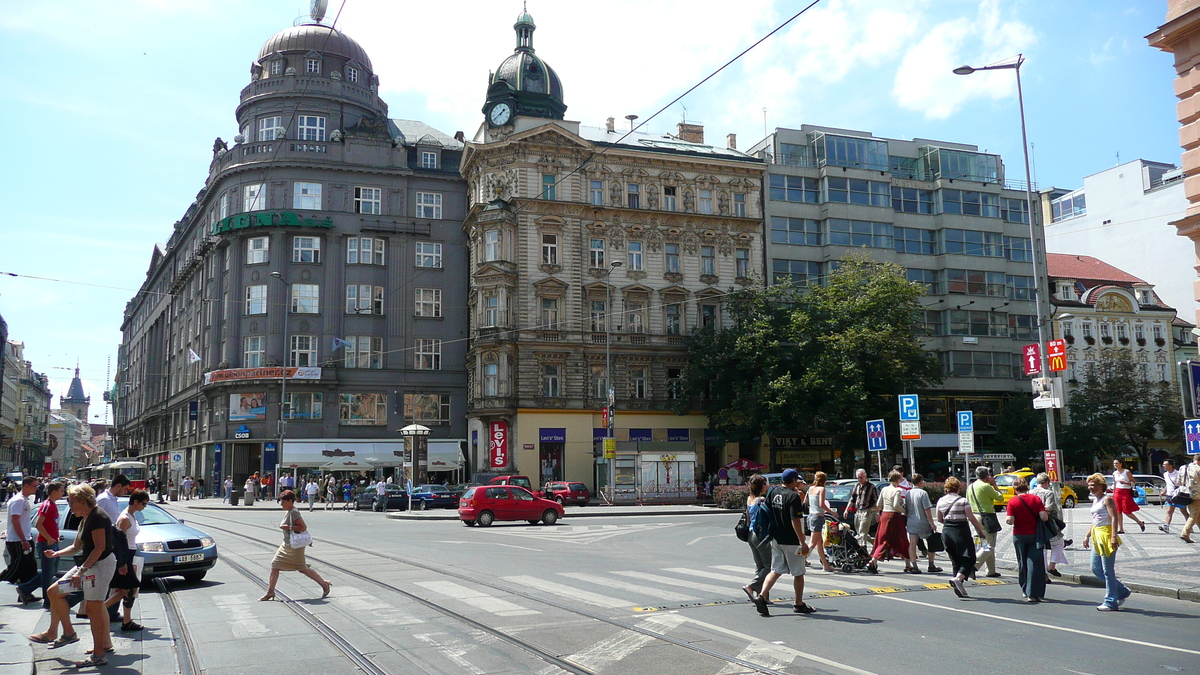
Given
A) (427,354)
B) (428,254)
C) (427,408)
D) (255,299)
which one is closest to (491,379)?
(427,408)

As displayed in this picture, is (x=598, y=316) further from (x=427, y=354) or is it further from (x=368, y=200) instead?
(x=368, y=200)

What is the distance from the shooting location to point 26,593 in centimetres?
1276

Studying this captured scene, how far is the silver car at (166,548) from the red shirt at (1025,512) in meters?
12.1

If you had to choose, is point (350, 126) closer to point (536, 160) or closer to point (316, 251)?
point (316, 251)

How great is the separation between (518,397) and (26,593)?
35146 mm

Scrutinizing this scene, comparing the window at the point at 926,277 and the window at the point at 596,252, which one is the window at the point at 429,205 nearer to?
the window at the point at 596,252

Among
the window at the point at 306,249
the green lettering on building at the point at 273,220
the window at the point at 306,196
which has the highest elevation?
the window at the point at 306,196

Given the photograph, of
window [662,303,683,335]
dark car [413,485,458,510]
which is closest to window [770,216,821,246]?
window [662,303,683,335]

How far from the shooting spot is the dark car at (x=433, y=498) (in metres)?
41.6

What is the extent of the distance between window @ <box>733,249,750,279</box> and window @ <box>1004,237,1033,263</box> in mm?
18953

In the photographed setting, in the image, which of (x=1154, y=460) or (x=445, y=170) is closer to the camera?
(x=445, y=170)

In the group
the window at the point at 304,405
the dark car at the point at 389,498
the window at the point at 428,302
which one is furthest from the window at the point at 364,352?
the dark car at the point at 389,498

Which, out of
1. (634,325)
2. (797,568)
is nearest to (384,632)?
(797,568)

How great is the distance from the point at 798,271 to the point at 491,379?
805 inches
